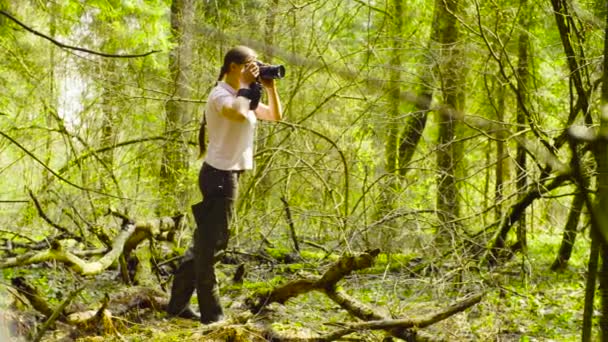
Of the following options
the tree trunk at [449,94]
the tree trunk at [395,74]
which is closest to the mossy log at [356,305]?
the tree trunk at [449,94]

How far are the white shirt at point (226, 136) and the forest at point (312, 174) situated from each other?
46 centimetres

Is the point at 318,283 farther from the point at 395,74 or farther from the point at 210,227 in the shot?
the point at 395,74

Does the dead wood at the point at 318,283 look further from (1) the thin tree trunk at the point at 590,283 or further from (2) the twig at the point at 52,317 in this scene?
(1) the thin tree trunk at the point at 590,283

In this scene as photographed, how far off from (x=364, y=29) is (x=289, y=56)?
5.65 meters

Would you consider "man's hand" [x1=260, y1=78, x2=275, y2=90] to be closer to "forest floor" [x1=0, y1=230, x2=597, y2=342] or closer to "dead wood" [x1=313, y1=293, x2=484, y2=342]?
"forest floor" [x1=0, y1=230, x2=597, y2=342]

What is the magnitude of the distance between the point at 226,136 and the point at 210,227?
1.93 ft

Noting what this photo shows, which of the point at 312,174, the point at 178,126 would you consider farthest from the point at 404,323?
the point at 178,126

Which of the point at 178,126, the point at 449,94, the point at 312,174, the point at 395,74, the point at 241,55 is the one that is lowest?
the point at 312,174

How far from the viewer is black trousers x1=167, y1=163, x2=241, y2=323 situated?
4.07 meters

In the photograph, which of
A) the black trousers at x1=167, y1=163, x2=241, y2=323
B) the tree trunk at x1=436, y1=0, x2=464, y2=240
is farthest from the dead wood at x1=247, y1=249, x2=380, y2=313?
the tree trunk at x1=436, y1=0, x2=464, y2=240

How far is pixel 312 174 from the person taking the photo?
7.57 m

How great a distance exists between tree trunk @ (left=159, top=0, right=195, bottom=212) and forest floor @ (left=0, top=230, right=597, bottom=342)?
2.13 metres

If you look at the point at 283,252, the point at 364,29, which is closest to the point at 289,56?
the point at 283,252

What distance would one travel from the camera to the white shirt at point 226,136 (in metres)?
4.00
